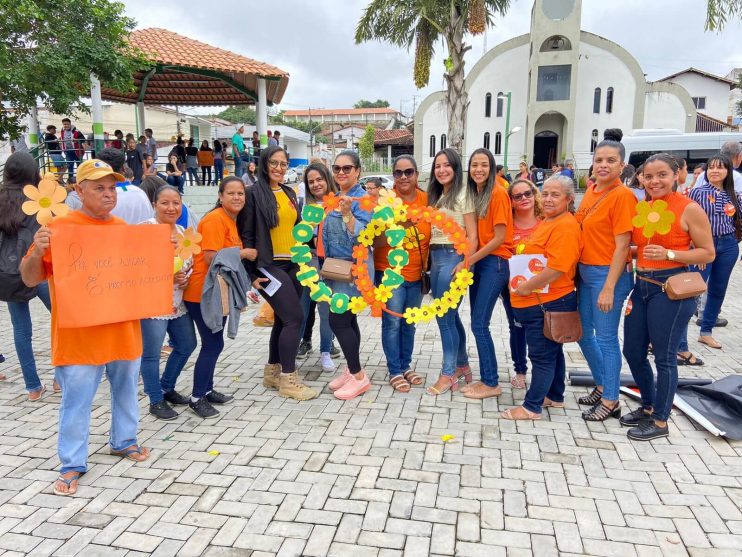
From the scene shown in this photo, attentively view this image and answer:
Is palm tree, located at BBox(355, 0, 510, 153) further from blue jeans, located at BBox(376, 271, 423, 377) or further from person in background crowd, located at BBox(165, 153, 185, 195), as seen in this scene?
blue jeans, located at BBox(376, 271, 423, 377)

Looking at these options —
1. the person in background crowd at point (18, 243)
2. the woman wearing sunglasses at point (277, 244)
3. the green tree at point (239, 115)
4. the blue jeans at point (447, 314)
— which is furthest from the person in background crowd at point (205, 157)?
the green tree at point (239, 115)

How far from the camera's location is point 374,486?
305 cm

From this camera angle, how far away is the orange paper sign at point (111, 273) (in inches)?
110

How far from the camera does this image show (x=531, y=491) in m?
2.98

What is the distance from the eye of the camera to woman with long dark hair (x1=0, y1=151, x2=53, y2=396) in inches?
157

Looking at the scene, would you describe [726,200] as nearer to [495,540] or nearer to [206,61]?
[495,540]

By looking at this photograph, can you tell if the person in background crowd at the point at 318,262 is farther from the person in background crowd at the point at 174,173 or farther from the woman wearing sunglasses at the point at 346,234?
the person in background crowd at the point at 174,173

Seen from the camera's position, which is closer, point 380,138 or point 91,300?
point 91,300

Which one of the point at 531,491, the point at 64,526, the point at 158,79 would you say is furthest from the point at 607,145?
the point at 158,79

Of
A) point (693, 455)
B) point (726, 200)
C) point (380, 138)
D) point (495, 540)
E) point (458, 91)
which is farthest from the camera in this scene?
point (380, 138)

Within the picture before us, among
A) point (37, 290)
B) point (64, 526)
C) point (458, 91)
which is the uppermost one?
point (458, 91)

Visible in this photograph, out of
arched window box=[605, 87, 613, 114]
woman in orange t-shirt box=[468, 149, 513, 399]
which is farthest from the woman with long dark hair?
arched window box=[605, 87, 613, 114]

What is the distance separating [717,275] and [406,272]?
348cm

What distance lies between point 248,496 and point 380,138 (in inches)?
1876
